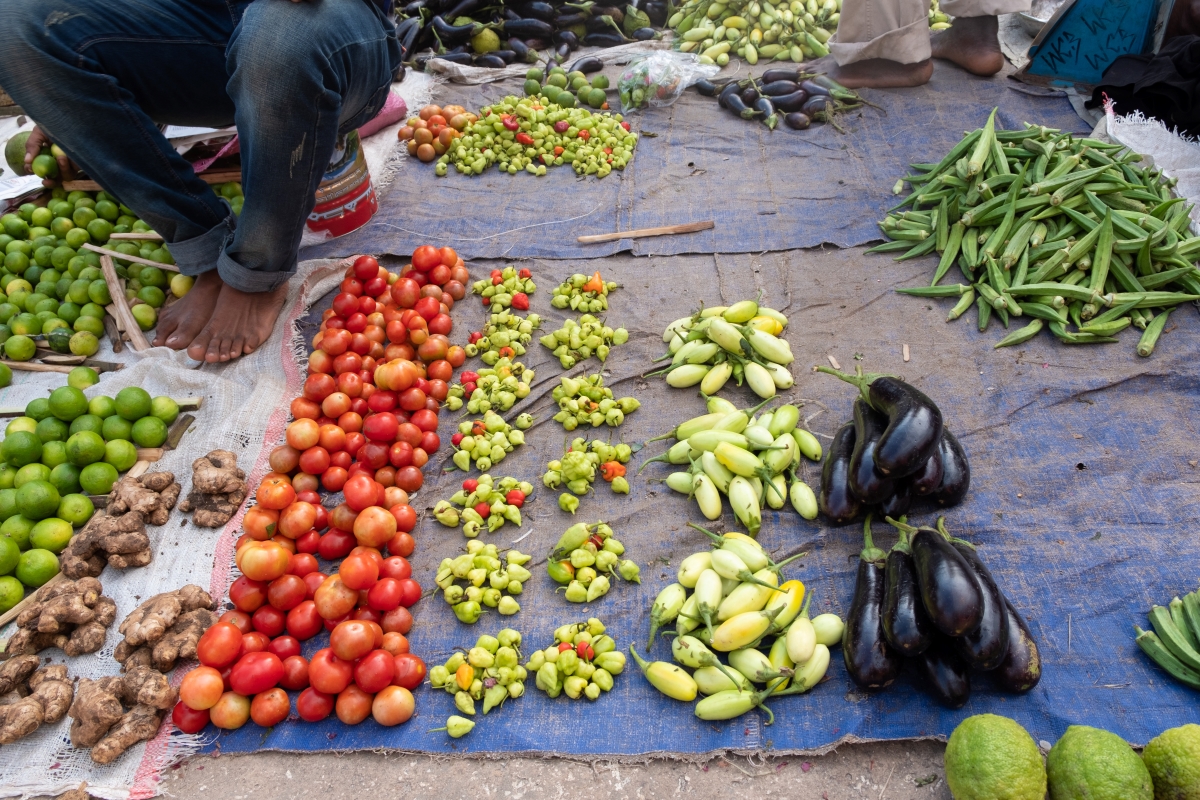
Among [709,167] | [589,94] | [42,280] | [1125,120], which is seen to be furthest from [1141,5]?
[42,280]

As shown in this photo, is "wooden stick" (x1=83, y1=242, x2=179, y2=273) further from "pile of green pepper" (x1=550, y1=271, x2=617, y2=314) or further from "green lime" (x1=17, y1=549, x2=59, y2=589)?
"pile of green pepper" (x1=550, y1=271, x2=617, y2=314)

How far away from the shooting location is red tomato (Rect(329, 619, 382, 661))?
250 centimetres

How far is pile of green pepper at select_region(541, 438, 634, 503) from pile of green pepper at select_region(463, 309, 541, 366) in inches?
31.2

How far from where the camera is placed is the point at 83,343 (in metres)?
4.07

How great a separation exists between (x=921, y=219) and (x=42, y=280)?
5.41 metres

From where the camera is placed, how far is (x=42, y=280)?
4.41m

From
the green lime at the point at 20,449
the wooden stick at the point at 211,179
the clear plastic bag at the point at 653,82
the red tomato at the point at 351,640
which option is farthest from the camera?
the clear plastic bag at the point at 653,82

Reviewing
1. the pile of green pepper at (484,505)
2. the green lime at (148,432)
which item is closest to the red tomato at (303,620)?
the pile of green pepper at (484,505)

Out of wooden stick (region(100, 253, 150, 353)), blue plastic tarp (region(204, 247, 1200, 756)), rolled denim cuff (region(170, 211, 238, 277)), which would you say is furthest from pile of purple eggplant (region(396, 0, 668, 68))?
blue plastic tarp (region(204, 247, 1200, 756))

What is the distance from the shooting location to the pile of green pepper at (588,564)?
2.79 meters

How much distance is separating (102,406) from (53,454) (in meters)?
0.29

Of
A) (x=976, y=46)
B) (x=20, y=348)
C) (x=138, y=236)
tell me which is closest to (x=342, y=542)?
(x=20, y=348)

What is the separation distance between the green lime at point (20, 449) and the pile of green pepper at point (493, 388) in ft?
6.01

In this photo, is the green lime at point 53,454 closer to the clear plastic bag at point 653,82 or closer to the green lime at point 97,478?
the green lime at point 97,478
